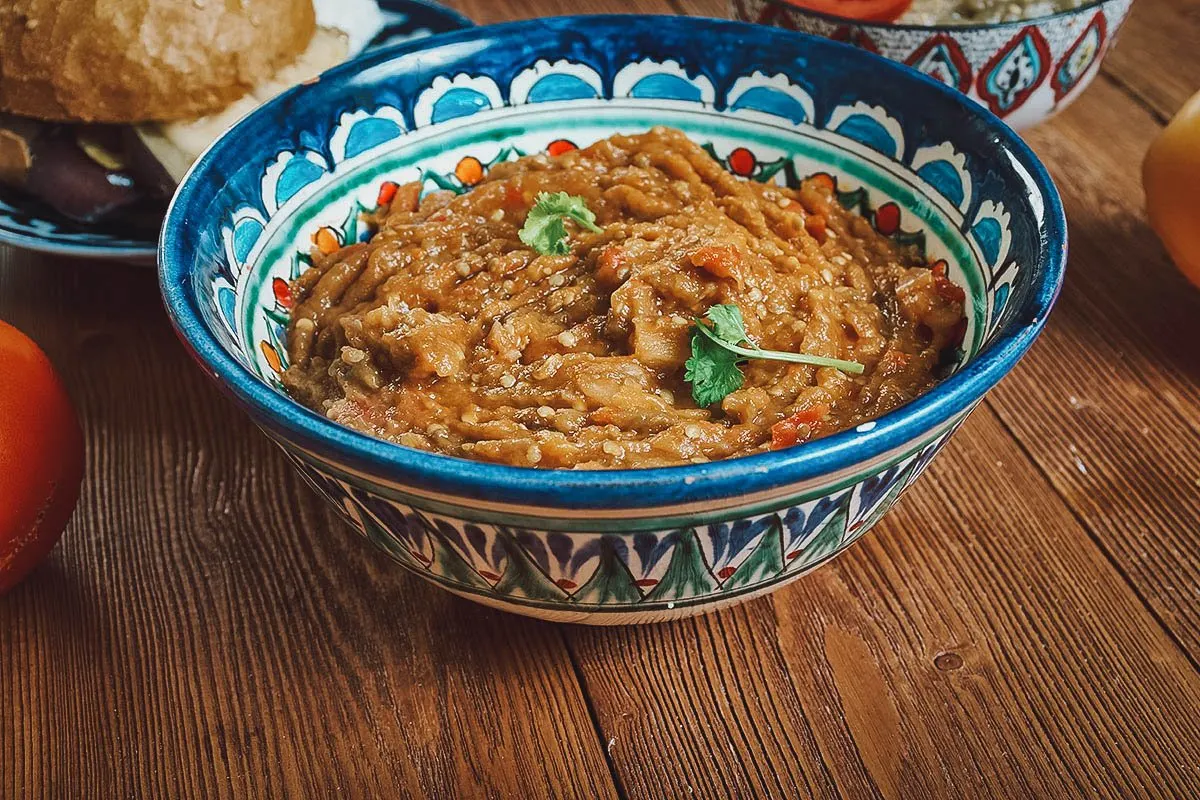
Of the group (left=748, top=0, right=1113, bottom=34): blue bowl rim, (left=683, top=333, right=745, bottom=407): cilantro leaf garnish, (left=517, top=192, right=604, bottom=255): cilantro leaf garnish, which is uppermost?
(left=748, top=0, right=1113, bottom=34): blue bowl rim

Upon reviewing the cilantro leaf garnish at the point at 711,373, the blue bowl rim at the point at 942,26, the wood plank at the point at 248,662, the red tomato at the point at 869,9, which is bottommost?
the wood plank at the point at 248,662

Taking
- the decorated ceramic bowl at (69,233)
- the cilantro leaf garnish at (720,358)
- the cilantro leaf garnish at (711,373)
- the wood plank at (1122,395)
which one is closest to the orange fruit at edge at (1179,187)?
the wood plank at (1122,395)

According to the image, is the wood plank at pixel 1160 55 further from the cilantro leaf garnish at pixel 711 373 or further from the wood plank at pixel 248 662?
the wood plank at pixel 248 662

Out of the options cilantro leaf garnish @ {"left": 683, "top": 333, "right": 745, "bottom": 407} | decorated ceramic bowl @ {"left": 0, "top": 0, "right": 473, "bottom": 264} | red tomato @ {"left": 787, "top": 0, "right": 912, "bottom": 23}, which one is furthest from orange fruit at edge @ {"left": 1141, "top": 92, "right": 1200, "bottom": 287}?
decorated ceramic bowl @ {"left": 0, "top": 0, "right": 473, "bottom": 264}

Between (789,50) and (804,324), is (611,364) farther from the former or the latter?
(789,50)

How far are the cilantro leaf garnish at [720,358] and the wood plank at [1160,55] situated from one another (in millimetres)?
2180

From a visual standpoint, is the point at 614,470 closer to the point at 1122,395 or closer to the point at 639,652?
the point at 639,652

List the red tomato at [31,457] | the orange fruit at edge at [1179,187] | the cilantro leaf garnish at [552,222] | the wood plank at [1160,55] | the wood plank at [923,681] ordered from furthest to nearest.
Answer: the wood plank at [1160,55] → the orange fruit at edge at [1179,187] → the cilantro leaf garnish at [552,222] → the red tomato at [31,457] → the wood plank at [923,681]

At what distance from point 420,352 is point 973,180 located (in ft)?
3.37

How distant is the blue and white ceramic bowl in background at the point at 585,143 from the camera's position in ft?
4.24

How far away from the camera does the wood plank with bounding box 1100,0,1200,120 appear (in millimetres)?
3227

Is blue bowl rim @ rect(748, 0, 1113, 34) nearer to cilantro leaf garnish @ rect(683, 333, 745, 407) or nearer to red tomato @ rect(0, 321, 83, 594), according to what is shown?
cilantro leaf garnish @ rect(683, 333, 745, 407)

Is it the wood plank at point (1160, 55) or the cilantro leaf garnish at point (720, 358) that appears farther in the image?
the wood plank at point (1160, 55)

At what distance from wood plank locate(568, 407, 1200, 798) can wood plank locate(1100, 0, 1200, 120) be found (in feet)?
6.24
